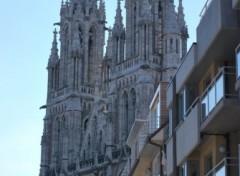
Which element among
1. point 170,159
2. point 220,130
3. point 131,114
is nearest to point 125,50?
point 131,114

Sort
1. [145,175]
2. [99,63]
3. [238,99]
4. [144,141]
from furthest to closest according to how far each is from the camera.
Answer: [99,63], [145,175], [144,141], [238,99]

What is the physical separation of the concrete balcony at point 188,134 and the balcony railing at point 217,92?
75 cm

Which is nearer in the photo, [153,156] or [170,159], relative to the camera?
[170,159]

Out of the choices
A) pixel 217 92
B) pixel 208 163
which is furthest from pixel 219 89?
pixel 208 163

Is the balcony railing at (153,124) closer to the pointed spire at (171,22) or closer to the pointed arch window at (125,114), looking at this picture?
the pointed spire at (171,22)

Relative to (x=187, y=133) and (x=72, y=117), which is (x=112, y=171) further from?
(x=187, y=133)

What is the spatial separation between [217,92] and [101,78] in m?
78.5

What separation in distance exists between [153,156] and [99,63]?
66.3 metres

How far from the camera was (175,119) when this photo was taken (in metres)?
25.2

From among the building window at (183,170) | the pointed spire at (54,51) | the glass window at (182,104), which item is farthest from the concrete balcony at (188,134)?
the pointed spire at (54,51)

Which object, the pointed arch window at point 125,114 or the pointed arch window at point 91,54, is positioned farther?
the pointed arch window at point 91,54

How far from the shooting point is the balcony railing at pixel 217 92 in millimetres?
18641

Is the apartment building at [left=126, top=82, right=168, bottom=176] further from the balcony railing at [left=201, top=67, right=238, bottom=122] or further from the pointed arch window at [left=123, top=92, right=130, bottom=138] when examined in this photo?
the pointed arch window at [left=123, top=92, right=130, bottom=138]

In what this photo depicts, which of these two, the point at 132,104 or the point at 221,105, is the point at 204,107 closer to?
the point at 221,105
